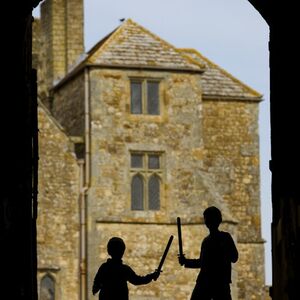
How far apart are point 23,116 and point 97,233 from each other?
3517cm

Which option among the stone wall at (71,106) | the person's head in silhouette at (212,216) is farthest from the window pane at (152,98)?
the person's head in silhouette at (212,216)

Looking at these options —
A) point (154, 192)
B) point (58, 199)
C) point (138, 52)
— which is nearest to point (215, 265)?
point (58, 199)

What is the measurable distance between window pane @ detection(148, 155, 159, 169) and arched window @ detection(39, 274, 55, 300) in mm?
4482

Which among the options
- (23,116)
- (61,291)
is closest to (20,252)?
(23,116)

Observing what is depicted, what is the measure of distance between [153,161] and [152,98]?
1.86 metres

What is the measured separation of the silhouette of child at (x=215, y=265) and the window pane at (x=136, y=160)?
118ft

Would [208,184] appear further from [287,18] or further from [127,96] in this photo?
[287,18]

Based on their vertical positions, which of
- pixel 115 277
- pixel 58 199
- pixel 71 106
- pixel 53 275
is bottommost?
pixel 115 277

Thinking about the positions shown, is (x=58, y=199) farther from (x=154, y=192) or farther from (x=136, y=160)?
(x=154, y=192)

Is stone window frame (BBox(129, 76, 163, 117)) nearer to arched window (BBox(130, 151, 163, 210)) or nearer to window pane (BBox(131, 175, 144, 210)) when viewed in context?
arched window (BBox(130, 151, 163, 210))

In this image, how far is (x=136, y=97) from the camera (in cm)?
5862

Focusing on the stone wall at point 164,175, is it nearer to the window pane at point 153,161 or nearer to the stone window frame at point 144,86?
the stone window frame at point 144,86

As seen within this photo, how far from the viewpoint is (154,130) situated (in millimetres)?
59156

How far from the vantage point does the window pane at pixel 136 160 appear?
192ft
